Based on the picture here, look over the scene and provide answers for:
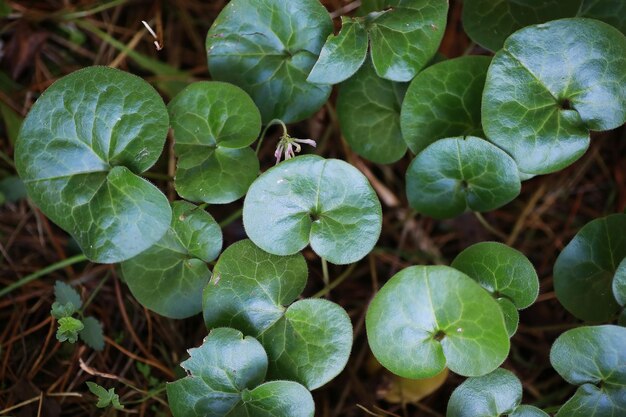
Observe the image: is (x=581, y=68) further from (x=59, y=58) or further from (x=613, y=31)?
(x=59, y=58)

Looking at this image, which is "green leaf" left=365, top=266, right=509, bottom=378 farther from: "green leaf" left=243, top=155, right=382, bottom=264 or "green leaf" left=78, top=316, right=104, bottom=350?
"green leaf" left=78, top=316, right=104, bottom=350

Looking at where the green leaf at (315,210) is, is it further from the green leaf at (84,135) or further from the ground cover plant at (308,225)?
the green leaf at (84,135)

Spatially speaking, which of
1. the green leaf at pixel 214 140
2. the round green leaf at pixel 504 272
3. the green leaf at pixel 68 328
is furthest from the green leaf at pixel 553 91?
the green leaf at pixel 68 328

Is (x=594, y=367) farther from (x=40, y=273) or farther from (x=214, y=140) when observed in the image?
(x=40, y=273)

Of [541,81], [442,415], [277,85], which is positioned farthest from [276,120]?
[442,415]

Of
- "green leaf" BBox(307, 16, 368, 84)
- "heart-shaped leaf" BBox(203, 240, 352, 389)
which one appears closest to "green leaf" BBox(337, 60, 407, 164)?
"green leaf" BBox(307, 16, 368, 84)
